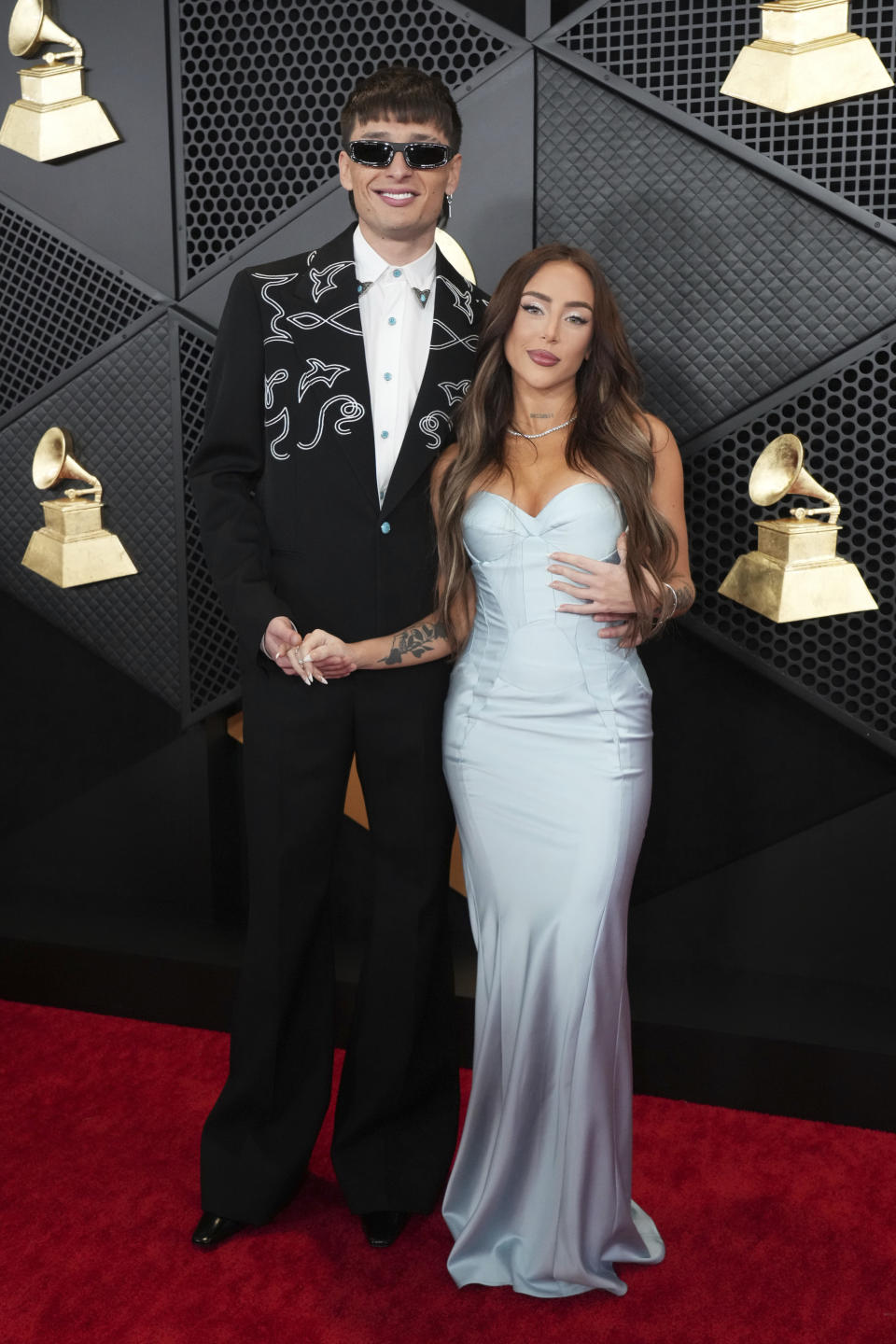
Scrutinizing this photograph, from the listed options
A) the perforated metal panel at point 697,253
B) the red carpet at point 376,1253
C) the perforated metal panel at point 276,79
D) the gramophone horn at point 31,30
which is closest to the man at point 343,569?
the red carpet at point 376,1253

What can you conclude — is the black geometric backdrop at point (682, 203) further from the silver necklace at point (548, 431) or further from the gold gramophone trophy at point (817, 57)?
the silver necklace at point (548, 431)

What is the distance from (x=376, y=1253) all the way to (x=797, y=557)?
1.59m

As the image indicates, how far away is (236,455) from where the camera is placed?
230cm

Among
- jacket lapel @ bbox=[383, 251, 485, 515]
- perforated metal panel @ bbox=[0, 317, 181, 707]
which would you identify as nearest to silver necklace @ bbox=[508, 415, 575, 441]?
jacket lapel @ bbox=[383, 251, 485, 515]

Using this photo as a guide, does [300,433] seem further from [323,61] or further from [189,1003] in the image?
[189,1003]

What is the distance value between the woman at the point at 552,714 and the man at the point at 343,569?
0.09 metres

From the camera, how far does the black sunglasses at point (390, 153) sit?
2.15m

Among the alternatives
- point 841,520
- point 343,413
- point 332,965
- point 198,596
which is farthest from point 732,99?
point 332,965

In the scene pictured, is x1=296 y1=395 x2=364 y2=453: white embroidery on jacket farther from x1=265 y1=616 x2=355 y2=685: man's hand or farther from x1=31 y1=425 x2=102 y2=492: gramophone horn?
x1=31 y1=425 x2=102 y2=492: gramophone horn

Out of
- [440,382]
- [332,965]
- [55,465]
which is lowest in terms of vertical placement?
[332,965]

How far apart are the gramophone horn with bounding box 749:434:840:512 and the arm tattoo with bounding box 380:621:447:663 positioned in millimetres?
791

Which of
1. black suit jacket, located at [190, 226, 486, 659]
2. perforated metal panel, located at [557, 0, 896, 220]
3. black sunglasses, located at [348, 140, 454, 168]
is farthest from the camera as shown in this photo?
perforated metal panel, located at [557, 0, 896, 220]

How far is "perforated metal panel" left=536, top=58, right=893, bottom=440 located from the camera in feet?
8.83

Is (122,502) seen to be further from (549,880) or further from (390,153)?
(549,880)
